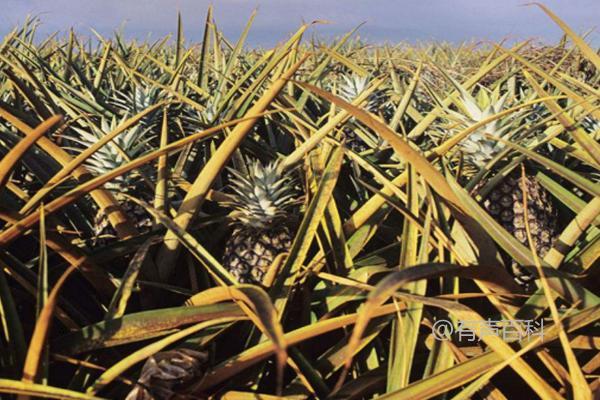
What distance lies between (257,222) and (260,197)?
37 millimetres

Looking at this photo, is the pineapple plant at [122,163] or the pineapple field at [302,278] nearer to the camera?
the pineapple field at [302,278]

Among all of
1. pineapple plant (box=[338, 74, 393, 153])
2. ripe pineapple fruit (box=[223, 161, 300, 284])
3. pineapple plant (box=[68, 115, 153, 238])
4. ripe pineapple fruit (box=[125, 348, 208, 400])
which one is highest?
pineapple plant (box=[338, 74, 393, 153])

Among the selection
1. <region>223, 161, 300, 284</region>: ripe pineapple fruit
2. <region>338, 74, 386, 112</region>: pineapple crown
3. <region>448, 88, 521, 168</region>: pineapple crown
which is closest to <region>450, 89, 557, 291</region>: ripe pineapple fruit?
<region>448, 88, 521, 168</region>: pineapple crown

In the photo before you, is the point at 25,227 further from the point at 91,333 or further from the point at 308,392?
the point at 308,392

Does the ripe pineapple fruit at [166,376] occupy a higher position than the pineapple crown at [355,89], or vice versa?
the pineapple crown at [355,89]

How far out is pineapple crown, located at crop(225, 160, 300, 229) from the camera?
26.4 inches

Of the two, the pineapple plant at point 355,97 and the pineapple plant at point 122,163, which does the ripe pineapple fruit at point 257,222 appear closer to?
the pineapple plant at point 122,163

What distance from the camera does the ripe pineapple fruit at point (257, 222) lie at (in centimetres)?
67

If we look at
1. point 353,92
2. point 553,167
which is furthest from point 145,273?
point 353,92

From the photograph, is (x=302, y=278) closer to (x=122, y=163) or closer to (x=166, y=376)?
(x=166, y=376)

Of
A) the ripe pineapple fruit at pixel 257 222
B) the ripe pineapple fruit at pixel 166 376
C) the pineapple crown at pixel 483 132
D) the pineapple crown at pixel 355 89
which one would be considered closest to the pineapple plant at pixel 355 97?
the pineapple crown at pixel 355 89

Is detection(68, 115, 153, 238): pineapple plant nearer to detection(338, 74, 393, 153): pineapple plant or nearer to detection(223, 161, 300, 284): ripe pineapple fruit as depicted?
detection(223, 161, 300, 284): ripe pineapple fruit

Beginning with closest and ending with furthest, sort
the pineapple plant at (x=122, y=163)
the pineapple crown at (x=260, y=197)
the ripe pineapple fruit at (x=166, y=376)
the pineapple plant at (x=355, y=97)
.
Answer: the ripe pineapple fruit at (x=166, y=376) < the pineapple crown at (x=260, y=197) < the pineapple plant at (x=122, y=163) < the pineapple plant at (x=355, y=97)

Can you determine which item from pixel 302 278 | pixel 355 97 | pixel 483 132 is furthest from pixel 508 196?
pixel 355 97
